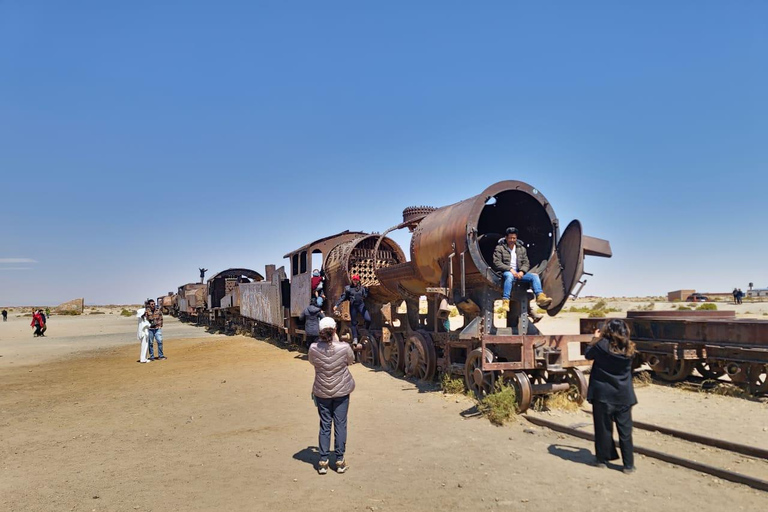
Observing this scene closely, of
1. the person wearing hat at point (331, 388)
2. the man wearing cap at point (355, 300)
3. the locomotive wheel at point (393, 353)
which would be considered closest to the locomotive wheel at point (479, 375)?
the locomotive wheel at point (393, 353)

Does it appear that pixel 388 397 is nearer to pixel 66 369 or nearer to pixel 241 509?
pixel 241 509

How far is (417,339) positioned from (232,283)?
2410 centimetres

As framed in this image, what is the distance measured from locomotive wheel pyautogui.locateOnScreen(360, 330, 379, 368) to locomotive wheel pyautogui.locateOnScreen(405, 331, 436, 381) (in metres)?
1.83

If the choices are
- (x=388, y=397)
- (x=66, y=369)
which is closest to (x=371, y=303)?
(x=388, y=397)

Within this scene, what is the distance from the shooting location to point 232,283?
3231 centimetres

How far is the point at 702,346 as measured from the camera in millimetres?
9523

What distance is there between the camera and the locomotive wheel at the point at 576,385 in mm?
8148

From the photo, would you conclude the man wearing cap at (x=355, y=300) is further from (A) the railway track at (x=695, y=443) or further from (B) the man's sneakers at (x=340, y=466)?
→ (B) the man's sneakers at (x=340, y=466)

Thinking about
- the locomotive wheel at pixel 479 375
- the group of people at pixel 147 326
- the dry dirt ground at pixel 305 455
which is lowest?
the dry dirt ground at pixel 305 455

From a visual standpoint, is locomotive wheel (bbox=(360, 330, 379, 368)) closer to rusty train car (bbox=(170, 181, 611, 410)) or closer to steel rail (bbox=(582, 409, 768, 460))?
rusty train car (bbox=(170, 181, 611, 410))

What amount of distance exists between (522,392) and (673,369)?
14.9 feet

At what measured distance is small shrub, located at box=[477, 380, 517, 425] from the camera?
287 inches

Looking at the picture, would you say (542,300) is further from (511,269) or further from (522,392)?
(522,392)

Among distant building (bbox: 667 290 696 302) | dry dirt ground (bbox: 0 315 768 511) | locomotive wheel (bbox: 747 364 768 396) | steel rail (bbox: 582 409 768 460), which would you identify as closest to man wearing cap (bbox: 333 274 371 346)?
dry dirt ground (bbox: 0 315 768 511)
